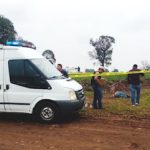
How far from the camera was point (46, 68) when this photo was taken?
13469 millimetres

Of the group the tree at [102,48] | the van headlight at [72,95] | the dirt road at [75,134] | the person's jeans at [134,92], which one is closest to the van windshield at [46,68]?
the van headlight at [72,95]

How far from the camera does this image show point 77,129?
12031 mm

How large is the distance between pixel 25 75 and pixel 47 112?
129 centimetres

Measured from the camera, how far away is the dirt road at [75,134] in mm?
10039

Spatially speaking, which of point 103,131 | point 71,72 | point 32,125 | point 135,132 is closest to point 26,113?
point 32,125

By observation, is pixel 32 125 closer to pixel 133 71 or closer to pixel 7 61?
pixel 7 61

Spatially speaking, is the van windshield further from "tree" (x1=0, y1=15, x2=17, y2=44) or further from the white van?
"tree" (x1=0, y1=15, x2=17, y2=44)

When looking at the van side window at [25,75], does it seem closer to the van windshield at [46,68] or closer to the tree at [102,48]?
the van windshield at [46,68]

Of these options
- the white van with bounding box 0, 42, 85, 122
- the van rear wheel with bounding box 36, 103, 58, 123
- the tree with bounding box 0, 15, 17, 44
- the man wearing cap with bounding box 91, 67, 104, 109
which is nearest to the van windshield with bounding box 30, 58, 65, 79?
the white van with bounding box 0, 42, 85, 122

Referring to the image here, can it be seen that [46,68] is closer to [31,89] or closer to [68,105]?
[31,89]

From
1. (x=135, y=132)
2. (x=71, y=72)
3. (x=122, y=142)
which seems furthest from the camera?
(x=71, y=72)

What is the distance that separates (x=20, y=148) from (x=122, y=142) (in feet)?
8.07

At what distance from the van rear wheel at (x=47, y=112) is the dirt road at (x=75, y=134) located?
22 cm

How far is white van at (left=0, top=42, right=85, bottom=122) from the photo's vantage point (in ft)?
41.8
